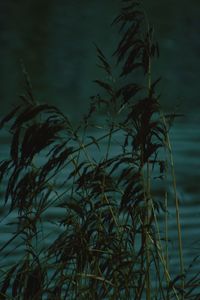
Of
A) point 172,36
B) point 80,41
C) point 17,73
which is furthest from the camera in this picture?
point 172,36

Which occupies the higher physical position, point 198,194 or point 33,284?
point 198,194

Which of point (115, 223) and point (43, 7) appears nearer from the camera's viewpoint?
point (115, 223)

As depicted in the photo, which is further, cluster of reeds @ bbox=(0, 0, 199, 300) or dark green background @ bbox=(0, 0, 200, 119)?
dark green background @ bbox=(0, 0, 200, 119)

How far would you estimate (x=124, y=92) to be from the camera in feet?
12.5

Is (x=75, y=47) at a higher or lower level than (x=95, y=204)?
higher

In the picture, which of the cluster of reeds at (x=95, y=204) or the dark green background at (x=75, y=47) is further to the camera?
the dark green background at (x=75, y=47)

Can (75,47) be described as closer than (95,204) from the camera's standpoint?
No

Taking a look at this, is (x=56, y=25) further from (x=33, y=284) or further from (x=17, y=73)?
(x=33, y=284)

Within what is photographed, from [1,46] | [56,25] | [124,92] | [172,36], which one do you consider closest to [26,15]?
[56,25]

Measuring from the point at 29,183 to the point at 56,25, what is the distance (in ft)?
51.1

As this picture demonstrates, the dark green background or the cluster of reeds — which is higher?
the dark green background

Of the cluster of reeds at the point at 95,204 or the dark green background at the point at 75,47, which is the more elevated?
the dark green background at the point at 75,47

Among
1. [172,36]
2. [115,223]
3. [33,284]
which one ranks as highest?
[172,36]

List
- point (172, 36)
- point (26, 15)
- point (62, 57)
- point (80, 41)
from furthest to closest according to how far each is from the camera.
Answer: point (26, 15) → point (172, 36) → point (80, 41) → point (62, 57)
